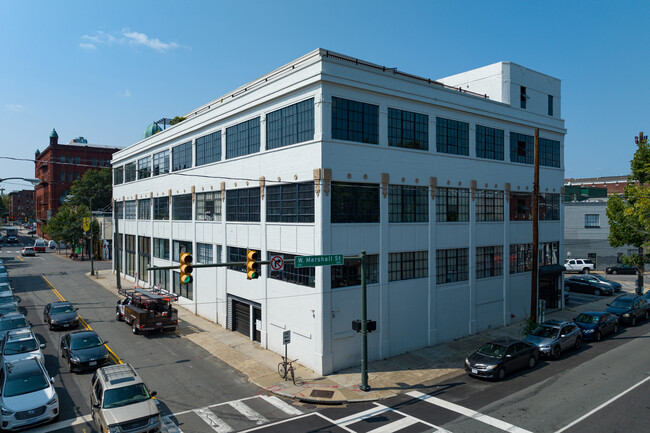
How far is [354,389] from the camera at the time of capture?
18297 millimetres

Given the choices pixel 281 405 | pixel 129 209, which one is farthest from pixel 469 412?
pixel 129 209

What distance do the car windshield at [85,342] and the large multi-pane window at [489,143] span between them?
25.3m

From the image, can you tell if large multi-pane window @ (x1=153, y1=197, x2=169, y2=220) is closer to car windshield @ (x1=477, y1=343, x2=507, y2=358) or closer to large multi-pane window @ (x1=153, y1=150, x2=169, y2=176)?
large multi-pane window @ (x1=153, y1=150, x2=169, y2=176)

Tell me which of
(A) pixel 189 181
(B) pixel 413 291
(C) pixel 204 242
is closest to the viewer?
(B) pixel 413 291

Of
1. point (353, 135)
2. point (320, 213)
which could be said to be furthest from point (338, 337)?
point (353, 135)

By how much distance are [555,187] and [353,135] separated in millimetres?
21287

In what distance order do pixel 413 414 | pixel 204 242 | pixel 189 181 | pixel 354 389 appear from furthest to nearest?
pixel 189 181 < pixel 204 242 < pixel 354 389 < pixel 413 414

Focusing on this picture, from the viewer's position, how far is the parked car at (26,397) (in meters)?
14.1

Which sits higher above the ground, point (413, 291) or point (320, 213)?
point (320, 213)

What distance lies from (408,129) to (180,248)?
2249 cm

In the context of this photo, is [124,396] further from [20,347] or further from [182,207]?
[182,207]

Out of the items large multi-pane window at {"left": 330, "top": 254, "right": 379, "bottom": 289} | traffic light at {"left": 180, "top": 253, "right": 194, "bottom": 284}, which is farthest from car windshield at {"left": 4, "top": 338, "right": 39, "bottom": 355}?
large multi-pane window at {"left": 330, "top": 254, "right": 379, "bottom": 289}

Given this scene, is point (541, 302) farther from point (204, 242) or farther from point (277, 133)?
point (204, 242)

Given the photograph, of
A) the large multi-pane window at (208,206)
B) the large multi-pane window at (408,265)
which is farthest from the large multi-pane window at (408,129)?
the large multi-pane window at (208,206)
